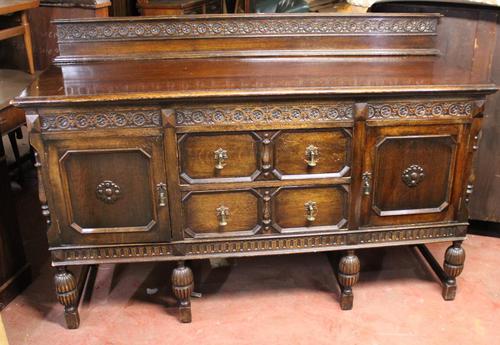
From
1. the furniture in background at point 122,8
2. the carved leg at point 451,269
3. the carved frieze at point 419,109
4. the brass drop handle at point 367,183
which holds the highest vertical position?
the furniture in background at point 122,8

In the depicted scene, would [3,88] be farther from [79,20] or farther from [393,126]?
[393,126]

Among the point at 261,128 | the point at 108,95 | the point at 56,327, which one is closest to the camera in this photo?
the point at 108,95

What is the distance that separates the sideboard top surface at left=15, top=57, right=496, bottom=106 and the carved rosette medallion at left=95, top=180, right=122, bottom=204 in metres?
0.31

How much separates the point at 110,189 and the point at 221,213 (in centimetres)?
40

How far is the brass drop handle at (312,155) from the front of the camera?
1.84 metres

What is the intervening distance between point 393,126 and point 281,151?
0.40 m

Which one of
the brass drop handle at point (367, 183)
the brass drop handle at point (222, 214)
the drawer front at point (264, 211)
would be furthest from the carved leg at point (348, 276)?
the brass drop handle at point (222, 214)

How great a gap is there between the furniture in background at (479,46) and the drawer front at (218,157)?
1.07 metres

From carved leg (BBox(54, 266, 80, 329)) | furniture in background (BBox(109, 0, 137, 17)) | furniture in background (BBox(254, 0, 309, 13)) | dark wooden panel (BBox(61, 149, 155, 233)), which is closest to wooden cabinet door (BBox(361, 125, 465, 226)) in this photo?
dark wooden panel (BBox(61, 149, 155, 233))

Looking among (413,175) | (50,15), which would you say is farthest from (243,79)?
(50,15)

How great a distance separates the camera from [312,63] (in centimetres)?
208

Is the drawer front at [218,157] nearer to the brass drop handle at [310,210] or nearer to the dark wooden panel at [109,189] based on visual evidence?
the dark wooden panel at [109,189]

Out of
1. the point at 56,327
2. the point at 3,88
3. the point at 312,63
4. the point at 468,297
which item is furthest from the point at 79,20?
the point at 468,297

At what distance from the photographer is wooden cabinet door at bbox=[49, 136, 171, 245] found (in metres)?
1.77
